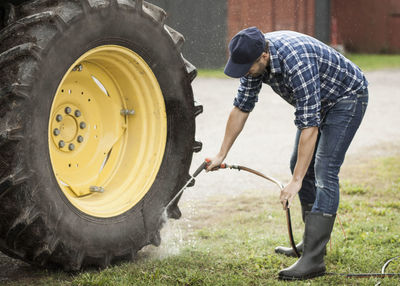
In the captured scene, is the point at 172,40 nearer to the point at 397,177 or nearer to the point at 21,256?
the point at 21,256

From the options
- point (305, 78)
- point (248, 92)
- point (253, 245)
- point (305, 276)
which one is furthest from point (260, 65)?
point (253, 245)

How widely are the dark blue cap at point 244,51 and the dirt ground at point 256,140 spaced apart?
1436 millimetres

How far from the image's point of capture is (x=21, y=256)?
315 centimetres

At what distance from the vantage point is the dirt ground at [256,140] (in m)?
5.68

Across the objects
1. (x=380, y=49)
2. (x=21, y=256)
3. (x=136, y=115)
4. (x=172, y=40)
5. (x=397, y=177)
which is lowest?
(x=380, y=49)

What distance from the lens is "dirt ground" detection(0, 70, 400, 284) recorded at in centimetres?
568

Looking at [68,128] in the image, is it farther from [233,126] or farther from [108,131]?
[233,126]

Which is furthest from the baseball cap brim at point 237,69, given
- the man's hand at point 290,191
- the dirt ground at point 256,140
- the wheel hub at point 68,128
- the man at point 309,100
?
the dirt ground at point 256,140

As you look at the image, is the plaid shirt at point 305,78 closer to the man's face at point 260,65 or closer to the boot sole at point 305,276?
the man's face at point 260,65

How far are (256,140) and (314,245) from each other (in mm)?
4368

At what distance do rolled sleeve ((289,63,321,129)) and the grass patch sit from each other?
13.6 m

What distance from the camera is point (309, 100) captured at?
3.41m

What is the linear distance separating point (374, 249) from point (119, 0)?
93.0 inches

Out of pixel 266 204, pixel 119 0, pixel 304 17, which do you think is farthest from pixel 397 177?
pixel 304 17
